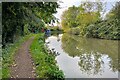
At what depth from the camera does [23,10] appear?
10.4 meters

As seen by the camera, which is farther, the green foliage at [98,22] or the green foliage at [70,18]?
the green foliage at [70,18]

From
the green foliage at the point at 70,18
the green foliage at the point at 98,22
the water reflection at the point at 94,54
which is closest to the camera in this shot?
the water reflection at the point at 94,54

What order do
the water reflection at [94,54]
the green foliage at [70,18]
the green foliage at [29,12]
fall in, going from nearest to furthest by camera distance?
the green foliage at [29,12] < the water reflection at [94,54] < the green foliage at [70,18]

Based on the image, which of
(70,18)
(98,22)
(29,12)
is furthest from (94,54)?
(70,18)

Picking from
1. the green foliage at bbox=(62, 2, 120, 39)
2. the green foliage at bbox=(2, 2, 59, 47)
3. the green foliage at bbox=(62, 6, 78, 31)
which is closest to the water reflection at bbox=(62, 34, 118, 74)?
the green foliage at bbox=(2, 2, 59, 47)

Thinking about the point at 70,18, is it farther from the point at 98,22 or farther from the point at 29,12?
the point at 29,12

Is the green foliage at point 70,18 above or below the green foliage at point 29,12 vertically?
above

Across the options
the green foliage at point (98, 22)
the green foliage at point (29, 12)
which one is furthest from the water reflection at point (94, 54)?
the green foliage at point (98, 22)

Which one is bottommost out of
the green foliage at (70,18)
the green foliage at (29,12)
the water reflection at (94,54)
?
the water reflection at (94,54)

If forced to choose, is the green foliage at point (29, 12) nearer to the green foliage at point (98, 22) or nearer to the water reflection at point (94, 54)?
the water reflection at point (94, 54)

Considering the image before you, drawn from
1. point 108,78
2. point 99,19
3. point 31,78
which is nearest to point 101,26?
point 99,19

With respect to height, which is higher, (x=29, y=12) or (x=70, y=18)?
(x=70, y=18)

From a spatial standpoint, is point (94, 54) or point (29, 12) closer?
point (29, 12)

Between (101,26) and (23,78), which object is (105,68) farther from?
(101,26)
